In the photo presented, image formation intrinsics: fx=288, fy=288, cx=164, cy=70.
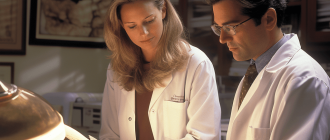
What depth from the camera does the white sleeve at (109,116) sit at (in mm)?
1736

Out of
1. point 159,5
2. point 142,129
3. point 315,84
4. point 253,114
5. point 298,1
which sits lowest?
point 142,129

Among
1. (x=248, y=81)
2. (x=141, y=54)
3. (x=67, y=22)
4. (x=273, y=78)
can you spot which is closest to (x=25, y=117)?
(x=273, y=78)

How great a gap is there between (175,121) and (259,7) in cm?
76

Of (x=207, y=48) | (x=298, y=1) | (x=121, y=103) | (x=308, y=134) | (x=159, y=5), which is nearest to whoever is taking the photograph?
(x=308, y=134)

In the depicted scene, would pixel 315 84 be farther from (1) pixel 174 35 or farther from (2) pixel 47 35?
(2) pixel 47 35

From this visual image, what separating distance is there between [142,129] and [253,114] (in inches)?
29.5

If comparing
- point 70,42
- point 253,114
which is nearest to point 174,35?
point 253,114

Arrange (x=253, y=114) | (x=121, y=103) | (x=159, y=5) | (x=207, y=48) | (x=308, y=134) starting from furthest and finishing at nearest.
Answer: (x=207, y=48), (x=121, y=103), (x=159, y=5), (x=253, y=114), (x=308, y=134)

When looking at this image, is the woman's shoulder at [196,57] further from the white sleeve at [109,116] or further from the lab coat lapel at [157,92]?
the white sleeve at [109,116]

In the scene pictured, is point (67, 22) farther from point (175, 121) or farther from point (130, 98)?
point (175, 121)

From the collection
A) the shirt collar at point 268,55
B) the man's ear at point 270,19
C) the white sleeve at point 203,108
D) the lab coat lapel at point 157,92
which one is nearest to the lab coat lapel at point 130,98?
the lab coat lapel at point 157,92

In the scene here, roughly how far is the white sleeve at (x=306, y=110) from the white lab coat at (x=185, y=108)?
0.64m

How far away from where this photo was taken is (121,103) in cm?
169

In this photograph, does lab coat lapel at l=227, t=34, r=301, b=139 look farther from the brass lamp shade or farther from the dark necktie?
the brass lamp shade
